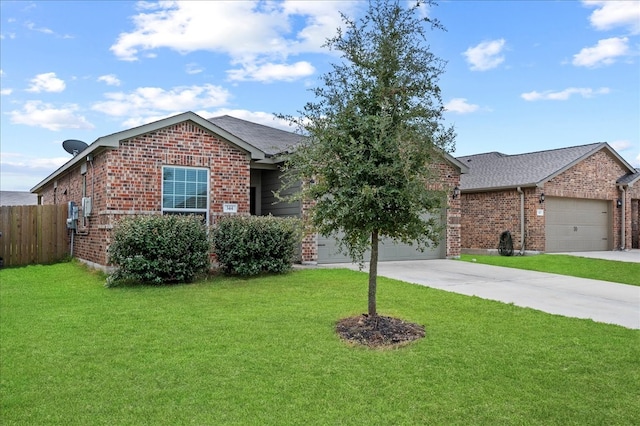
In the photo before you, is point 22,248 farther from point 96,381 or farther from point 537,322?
point 537,322

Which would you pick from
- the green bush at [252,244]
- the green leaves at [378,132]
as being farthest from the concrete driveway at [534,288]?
the green leaves at [378,132]

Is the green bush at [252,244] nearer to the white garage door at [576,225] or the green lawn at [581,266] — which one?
the green lawn at [581,266]

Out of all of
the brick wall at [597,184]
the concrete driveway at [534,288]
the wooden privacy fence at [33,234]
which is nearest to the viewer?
the concrete driveway at [534,288]

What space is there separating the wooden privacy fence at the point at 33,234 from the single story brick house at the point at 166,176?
968mm

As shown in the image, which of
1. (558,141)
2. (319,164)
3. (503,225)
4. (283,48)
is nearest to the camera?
(319,164)

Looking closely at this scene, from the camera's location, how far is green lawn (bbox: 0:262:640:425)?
373 centimetres

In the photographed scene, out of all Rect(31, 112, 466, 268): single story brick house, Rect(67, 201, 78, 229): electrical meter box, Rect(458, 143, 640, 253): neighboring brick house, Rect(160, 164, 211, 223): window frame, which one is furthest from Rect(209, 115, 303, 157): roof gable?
Rect(458, 143, 640, 253): neighboring brick house

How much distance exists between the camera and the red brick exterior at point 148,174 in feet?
34.2

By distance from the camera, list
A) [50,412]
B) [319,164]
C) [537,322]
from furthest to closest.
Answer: [537,322] → [319,164] → [50,412]

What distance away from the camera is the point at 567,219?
1898 centimetres

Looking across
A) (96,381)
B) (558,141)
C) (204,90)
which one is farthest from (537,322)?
(558,141)

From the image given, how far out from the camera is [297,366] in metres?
4.70

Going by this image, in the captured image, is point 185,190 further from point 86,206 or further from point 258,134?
point 258,134

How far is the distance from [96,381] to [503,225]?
1732cm
